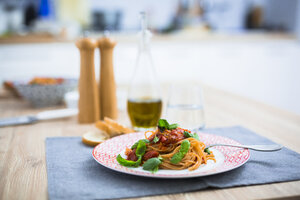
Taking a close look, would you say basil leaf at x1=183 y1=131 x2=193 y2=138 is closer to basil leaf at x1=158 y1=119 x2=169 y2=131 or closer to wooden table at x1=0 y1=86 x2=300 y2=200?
basil leaf at x1=158 y1=119 x2=169 y2=131

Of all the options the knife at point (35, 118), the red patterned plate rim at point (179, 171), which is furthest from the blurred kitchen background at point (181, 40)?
A: the red patterned plate rim at point (179, 171)

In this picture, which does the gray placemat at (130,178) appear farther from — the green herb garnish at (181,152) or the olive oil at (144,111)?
the olive oil at (144,111)

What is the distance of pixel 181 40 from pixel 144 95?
9.33ft

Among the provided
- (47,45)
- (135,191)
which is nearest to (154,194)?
(135,191)

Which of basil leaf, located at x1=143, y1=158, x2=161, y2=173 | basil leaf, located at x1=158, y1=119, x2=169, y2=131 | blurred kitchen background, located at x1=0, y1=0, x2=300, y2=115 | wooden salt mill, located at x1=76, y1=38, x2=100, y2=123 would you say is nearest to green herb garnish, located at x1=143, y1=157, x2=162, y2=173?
basil leaf, located at x1=143, y1=158, x2=161, y2=173

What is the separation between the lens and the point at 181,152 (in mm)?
722

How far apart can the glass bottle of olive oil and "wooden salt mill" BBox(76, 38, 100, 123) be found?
0.16 metres

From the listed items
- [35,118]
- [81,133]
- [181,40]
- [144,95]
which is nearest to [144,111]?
[144,95]

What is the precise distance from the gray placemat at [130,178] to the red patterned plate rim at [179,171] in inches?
0.8

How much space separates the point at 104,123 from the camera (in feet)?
3.34

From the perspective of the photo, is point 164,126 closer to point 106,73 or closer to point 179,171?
point 179,171

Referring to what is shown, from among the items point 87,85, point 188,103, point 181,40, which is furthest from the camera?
point 181,40

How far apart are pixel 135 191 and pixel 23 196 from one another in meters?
0.21

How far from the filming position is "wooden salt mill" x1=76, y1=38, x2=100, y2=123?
120 centimetres
